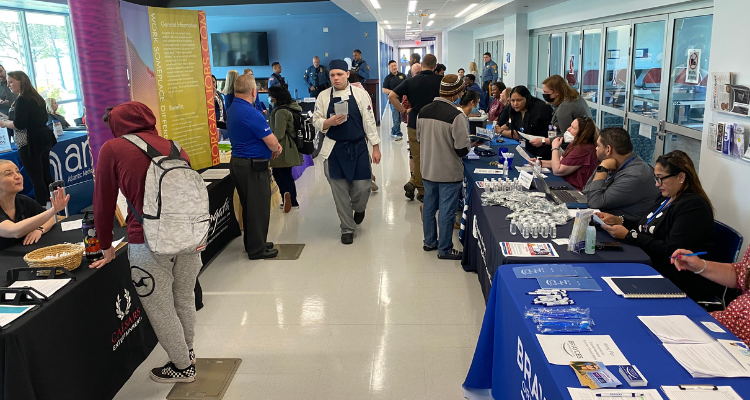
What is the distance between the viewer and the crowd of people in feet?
8.50

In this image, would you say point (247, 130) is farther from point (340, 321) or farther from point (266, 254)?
point (340, 321)

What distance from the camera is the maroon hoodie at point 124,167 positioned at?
2502 millimetres

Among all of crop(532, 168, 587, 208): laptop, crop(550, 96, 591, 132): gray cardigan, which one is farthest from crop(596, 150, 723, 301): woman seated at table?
crop(550, 96, 591, 132): gray cardigan

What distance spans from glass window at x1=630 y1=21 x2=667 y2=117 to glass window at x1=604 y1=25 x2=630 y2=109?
0.83ft

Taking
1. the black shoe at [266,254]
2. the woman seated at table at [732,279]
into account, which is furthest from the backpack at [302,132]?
the woman seated at table at [732,279]

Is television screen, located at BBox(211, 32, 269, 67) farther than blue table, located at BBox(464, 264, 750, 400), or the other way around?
television screen, located at BBox(211, 32, 269, 67)

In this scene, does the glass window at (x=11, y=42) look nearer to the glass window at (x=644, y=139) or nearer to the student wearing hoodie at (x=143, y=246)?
the student wearing hoodie at (x=143, y=246)

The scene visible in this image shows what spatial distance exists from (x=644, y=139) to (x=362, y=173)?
374 centimetres

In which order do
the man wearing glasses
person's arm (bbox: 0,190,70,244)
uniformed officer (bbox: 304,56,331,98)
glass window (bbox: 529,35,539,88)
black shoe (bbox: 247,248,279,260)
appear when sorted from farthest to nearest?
uniformed officer (bbox: 304,56,331,98) → glass window (bbox: 529,35,539,88) → black shoe (bbox: 247,248,279,260) → the man wearing glasses → person's arm (bbox: 0,190,70,244)

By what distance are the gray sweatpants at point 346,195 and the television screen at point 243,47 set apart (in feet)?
34.4

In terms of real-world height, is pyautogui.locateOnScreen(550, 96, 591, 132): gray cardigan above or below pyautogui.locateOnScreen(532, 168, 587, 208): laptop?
above

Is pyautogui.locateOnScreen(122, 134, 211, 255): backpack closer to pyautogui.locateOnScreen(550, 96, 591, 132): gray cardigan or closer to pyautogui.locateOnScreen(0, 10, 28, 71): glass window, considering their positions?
pyautogui.locateOnScreen(550, 96, 591, 132): gray cardigan

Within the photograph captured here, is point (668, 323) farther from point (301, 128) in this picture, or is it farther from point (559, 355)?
point (301, 128)

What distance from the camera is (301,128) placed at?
602 centimetres
